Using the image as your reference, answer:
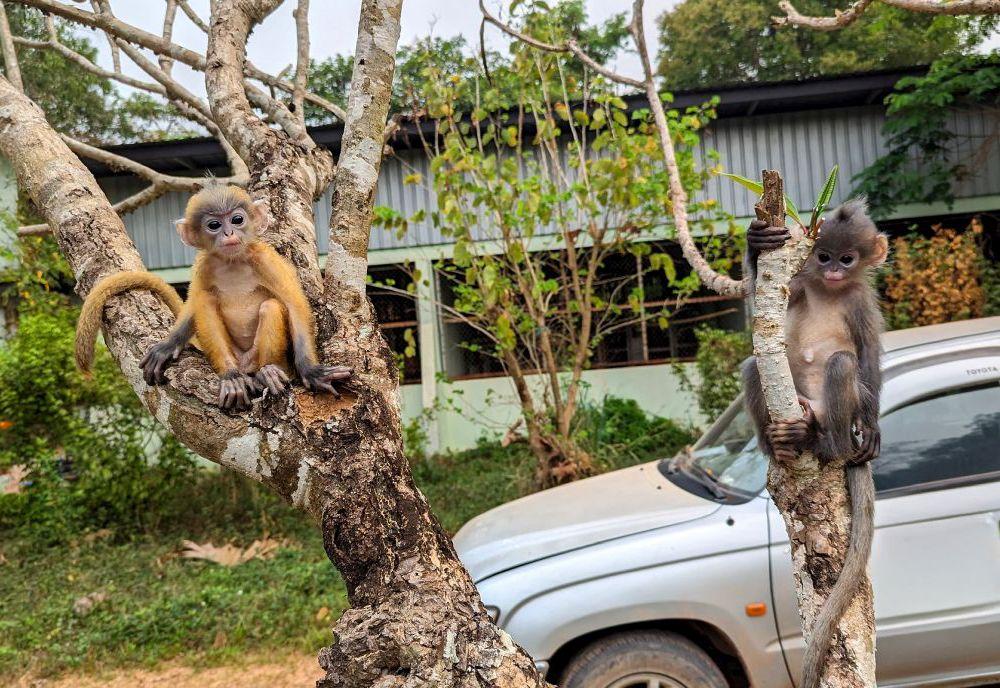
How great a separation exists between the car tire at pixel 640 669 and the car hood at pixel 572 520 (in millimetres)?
469

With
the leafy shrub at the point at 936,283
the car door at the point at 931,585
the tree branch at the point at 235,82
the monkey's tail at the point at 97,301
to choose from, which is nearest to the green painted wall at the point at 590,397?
the leafy shrub at the point at 936,283

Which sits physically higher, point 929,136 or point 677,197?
point 929,136

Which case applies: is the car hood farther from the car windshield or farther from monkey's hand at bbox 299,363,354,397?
monkey's hand at bbox 299,363,354,397

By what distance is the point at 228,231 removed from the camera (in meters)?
2.68

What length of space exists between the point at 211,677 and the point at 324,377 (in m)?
4.26

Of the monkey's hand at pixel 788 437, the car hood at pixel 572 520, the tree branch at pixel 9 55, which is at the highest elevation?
the tree branch at pixel 9 55

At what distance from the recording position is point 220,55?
2.31 meters

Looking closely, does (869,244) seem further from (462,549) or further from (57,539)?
(57,539)

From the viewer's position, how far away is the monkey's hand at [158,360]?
1.69m

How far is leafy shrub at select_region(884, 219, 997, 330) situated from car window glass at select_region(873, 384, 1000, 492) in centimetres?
558

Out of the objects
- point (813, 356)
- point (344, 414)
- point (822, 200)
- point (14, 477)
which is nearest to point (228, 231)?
point (344, 414)

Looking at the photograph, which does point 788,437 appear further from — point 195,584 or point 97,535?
point 97,535

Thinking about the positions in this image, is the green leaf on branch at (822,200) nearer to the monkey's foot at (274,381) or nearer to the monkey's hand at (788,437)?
the monkey's hand at (788,437)

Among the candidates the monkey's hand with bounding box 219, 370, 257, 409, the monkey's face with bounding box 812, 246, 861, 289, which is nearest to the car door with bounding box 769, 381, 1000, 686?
the monkey's face with bounding box 812, 246, 861, 289
